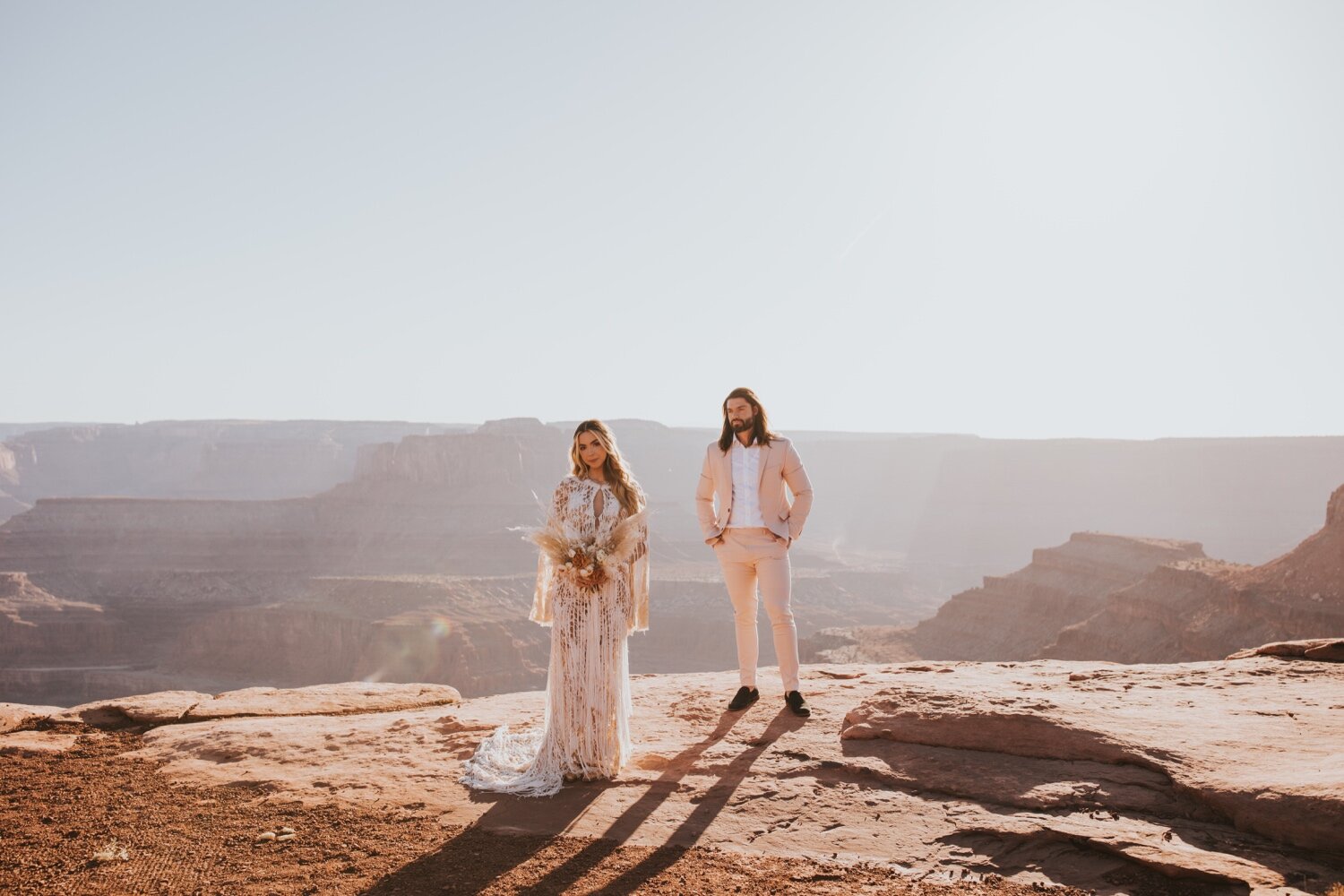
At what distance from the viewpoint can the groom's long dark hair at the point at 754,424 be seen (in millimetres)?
5922

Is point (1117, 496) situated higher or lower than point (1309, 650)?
lower

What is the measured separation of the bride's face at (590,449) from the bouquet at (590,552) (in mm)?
406

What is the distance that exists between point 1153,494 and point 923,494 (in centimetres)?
3523

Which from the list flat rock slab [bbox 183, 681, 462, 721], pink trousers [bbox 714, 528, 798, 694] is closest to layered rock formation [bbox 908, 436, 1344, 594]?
pink trousers [bbox 714, 528, 798, 694]

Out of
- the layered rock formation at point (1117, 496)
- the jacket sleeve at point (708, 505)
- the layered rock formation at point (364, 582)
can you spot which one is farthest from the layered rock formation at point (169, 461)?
the jacket sleeve at point (708, 505)

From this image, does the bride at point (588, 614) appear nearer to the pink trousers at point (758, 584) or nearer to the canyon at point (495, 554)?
the pink trousers at point (758, 584)

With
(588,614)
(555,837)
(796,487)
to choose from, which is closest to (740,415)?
(796,487)

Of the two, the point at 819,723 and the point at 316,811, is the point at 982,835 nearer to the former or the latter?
the point at 819,723

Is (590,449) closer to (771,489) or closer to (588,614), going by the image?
(588,614)

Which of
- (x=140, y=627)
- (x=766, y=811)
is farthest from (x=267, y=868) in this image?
(x=140, y=627)

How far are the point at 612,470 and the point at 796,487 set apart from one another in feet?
4.73

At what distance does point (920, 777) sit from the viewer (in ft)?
15.7

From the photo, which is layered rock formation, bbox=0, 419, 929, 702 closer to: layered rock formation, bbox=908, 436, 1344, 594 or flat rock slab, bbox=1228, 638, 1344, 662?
layered rock formation, bbox=908, 436, 1344, 594

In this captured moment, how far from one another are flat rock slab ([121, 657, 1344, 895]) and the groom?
0.76 metres
